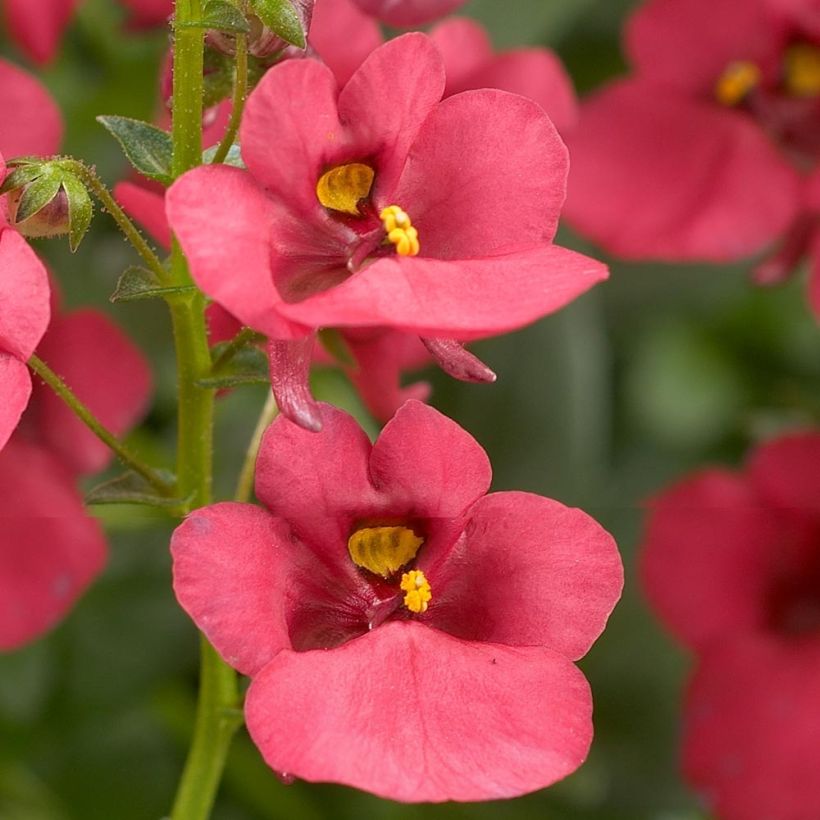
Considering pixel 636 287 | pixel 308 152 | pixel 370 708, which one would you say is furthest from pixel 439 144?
pixel 636 287

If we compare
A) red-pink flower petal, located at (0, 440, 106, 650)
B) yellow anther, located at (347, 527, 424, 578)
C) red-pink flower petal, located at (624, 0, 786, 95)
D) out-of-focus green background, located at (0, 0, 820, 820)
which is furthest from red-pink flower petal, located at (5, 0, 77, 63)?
yellow anther, located at (347, 527, 424, 578)

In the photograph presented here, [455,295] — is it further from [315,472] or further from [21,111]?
[21,111]

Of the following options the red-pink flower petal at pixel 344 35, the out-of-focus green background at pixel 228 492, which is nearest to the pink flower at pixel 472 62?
the red-pink flower petal at pixel 344 35

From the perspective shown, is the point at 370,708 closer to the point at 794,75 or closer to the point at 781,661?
the point at 781,661

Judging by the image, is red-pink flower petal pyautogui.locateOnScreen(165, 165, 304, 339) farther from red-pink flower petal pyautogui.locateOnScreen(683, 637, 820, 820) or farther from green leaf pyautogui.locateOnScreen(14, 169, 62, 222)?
red-pink flower petal pyautogui.locateOnScreen(683, 637, 820, 820)

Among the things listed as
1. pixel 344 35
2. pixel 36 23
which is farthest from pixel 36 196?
pixel 36 23

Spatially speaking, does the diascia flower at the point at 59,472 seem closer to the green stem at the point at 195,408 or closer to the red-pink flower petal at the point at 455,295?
the green stem at the point at 195,408

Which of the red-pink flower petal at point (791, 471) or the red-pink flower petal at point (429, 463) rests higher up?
the red-pink flower petal at point (429, 463)
